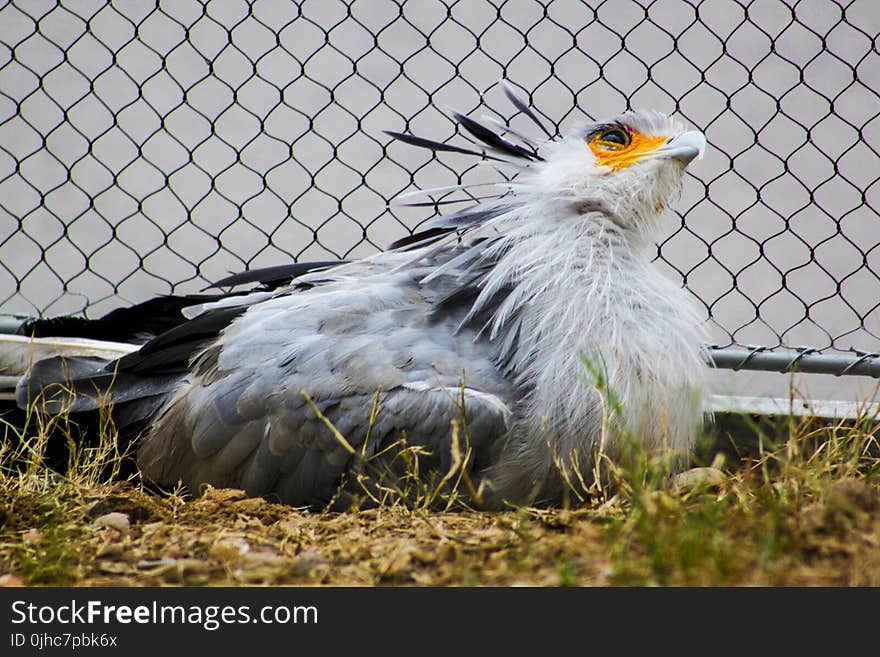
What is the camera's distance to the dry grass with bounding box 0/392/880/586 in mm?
1005

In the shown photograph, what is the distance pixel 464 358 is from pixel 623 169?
0.51 meters

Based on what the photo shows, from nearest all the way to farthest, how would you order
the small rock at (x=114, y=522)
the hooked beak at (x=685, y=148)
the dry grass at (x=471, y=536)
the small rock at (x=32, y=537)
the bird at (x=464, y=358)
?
1. the dry grass at (x=471, y=536)
2. the small rock at (x=32, y=537)
3. the small rock at (x=114, y=522)
4. the bird at (x=464, y=358)
5. the hooked beak at (x=685, y=148)

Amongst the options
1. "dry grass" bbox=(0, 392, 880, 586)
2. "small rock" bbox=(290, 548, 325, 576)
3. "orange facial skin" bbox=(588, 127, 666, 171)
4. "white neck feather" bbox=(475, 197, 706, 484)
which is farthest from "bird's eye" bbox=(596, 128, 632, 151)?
"small rock" bbox=(290, 548, 325, 576)

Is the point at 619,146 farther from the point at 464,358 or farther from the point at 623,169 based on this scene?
the point at 464,358

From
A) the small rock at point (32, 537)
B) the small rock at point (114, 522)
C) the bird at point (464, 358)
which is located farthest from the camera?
the bird at point (464, 358)

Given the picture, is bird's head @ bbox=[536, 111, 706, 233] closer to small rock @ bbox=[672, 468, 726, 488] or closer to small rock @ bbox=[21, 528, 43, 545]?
small rock @ bbox=[672, 468, 726, 488]

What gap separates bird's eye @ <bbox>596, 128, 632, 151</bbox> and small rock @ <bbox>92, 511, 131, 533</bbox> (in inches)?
45.8

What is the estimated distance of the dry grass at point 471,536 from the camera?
1.00 metres

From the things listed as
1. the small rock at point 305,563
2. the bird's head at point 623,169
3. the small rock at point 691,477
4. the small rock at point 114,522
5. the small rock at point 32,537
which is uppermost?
the bird's head at point 623,169

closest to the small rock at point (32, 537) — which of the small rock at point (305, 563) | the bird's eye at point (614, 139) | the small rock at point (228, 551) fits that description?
the small rock at point (228, 551)

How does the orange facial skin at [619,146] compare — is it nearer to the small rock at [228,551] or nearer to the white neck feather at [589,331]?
the white neck feather at [589,331]
